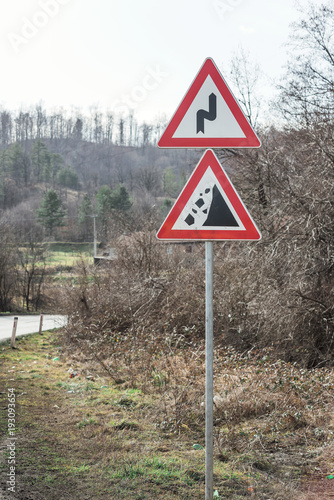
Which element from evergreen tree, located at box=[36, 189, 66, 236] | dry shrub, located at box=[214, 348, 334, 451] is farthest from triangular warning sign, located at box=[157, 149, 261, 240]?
evergreen tree, located at box=[36, 189, 66, 236]

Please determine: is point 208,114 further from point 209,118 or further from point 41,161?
point 41,161

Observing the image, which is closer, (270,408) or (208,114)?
(208,114)

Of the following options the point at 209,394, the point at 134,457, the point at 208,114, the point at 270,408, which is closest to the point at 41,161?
the point at 270,408

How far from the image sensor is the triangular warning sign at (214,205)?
3.28 metres

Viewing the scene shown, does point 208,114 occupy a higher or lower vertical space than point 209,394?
higher

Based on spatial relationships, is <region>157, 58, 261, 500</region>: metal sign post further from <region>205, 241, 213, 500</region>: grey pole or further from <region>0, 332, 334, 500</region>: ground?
<region>0, 332, 334, 500</region>: ground

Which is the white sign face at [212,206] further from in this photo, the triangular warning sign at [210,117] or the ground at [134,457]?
the ground at [134,457]

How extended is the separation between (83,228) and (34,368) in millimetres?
70936

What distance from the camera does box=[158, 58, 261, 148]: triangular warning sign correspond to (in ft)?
11.1

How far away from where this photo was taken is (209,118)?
3.40 metres

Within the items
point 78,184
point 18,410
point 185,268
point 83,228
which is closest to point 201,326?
point 185,268

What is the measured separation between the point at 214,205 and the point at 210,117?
661mm

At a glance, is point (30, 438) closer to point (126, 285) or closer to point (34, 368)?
point (34, 368)

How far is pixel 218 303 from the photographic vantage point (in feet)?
35.4
